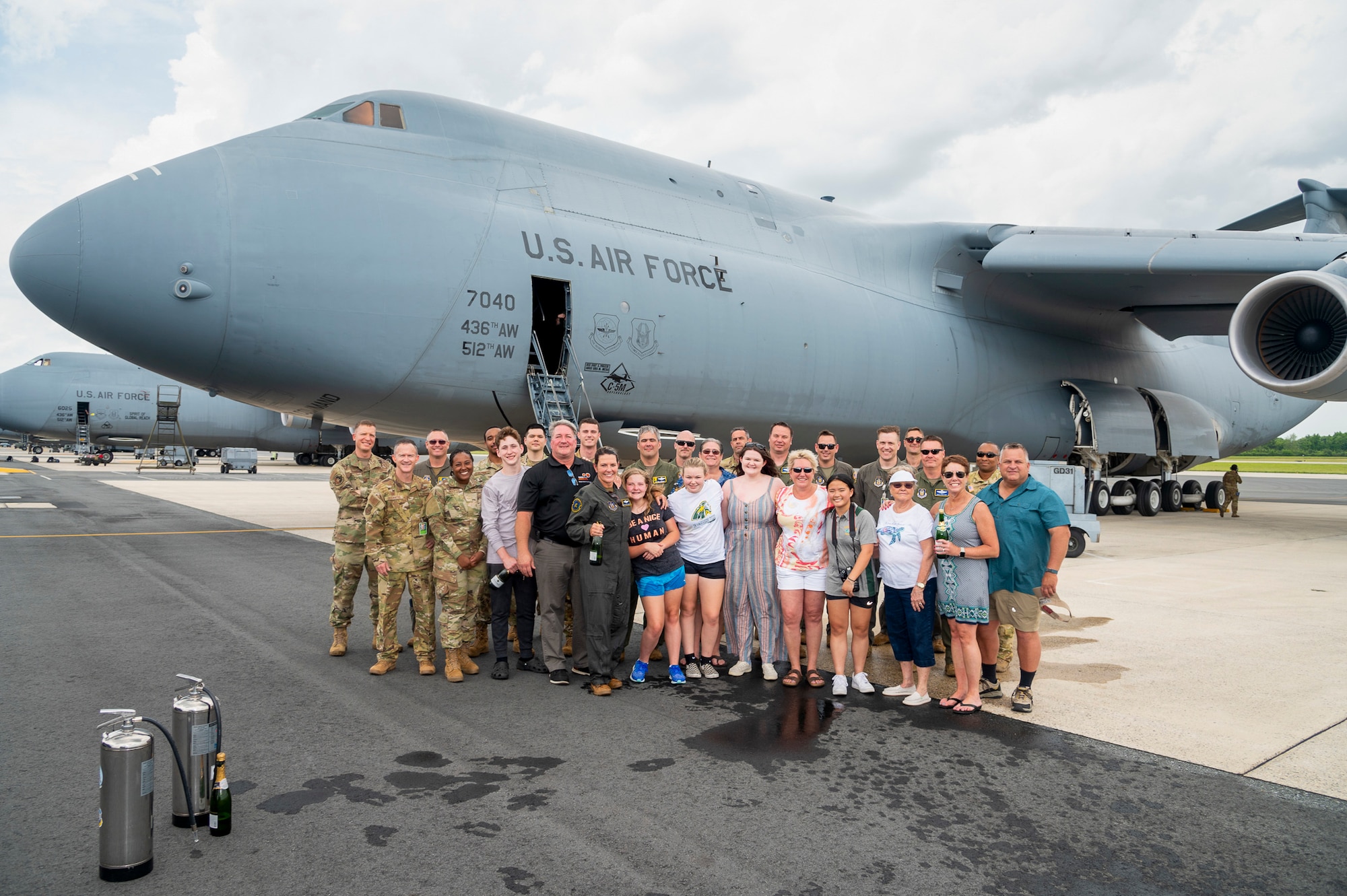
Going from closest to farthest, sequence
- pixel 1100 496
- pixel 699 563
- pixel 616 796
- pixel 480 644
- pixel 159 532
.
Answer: pixel 616 796
pixel 699 563
pixel 480 644
pixel 159 532
pixel 1100 496

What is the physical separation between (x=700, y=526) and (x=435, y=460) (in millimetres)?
2528

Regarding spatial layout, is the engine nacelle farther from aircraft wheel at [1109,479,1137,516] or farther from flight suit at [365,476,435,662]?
flight suit at [365,476,435,662]

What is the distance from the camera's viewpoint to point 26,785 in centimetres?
368

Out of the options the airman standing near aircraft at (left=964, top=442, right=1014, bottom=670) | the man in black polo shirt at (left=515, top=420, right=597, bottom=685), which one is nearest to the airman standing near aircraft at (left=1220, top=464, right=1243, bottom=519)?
the airman standing near aircraft at (left=964, top=442, right=1014, bottom=670)

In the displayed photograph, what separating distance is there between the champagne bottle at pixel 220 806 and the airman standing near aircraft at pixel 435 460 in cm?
356

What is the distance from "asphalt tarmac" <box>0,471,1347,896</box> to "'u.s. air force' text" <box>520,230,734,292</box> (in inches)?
206

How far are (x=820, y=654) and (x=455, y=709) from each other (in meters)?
3.04

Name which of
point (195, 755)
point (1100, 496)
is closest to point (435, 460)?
point (195, 755)

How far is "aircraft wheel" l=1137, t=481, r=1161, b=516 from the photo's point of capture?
1733 cm

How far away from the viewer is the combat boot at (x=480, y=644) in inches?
249

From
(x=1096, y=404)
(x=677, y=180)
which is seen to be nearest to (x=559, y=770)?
(x=677, y=180)

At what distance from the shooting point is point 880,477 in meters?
6.73

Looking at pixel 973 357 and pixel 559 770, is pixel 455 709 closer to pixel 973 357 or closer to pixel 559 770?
pixel 559 770

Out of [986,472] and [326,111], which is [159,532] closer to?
[326,111]
